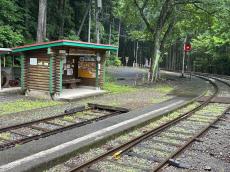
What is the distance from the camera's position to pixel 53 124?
10695mm

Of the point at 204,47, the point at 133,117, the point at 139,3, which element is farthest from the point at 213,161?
the point at 204,47

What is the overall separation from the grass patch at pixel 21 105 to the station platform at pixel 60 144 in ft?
12.3

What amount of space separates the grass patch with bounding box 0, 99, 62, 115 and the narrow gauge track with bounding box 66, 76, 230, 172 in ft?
17.4

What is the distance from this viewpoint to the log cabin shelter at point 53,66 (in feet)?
50.3

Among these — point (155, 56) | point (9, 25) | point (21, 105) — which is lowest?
point (21, 105)

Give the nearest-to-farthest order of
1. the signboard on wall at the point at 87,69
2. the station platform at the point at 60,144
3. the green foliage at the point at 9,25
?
the station platform at the point at 60,144 < the signboard on wall at the point at 87,69 < the green foliage at the point at 9,25

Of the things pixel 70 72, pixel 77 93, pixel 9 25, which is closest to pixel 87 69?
pixel 70 72

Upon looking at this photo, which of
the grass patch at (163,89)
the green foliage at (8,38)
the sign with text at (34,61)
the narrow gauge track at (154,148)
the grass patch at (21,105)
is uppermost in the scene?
the green foliage at (8,38)

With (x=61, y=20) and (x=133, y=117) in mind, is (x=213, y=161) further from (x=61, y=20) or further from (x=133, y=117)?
(x=61, y=20)

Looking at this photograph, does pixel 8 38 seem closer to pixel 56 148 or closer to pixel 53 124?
pixel 53 124

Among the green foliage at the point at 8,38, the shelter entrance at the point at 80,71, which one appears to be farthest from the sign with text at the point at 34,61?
the green foliage at the point at 8,38

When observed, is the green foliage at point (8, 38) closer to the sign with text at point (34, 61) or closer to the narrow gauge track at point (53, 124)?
the sign with text at point (34, 61)

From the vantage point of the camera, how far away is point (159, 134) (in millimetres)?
9672

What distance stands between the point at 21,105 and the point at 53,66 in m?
2.63
